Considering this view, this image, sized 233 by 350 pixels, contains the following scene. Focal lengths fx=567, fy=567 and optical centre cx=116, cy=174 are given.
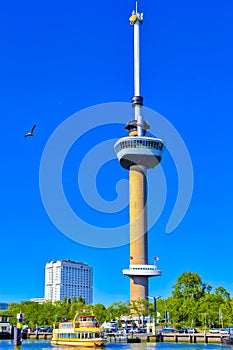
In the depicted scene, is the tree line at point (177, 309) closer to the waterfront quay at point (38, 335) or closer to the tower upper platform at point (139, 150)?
the waterfront quay at point (38, 335)

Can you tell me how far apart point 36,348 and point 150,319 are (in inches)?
1877

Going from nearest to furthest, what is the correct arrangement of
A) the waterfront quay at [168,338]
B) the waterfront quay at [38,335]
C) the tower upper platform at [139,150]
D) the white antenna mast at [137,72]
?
the waterfront quay at [168,338], the waterfront quay at [38,335], the tower upper platform at [139,150], the white antenna mast at [137,72]

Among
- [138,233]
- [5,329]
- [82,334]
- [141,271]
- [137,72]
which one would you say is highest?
[137,72]

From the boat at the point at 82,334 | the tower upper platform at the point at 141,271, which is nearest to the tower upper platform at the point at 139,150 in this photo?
the tower upper platform at the point at 141,271

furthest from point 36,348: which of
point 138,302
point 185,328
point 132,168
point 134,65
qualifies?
point 134,65

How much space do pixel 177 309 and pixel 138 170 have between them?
4732 cm

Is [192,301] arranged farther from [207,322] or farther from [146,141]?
[146,141]

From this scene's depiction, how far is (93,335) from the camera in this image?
8262cm

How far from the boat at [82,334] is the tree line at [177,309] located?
89.8 ft

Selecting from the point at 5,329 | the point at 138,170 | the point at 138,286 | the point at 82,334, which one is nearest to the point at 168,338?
the point at 82,334

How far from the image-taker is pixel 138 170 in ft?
532

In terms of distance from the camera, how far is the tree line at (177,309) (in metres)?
121

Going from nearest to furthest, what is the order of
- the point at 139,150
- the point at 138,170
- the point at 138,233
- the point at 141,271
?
the point at 141,271, the point at 138,233, the point at 138,170, the point at 139,150

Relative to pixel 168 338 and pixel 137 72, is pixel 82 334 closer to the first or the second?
pixel 168 338
